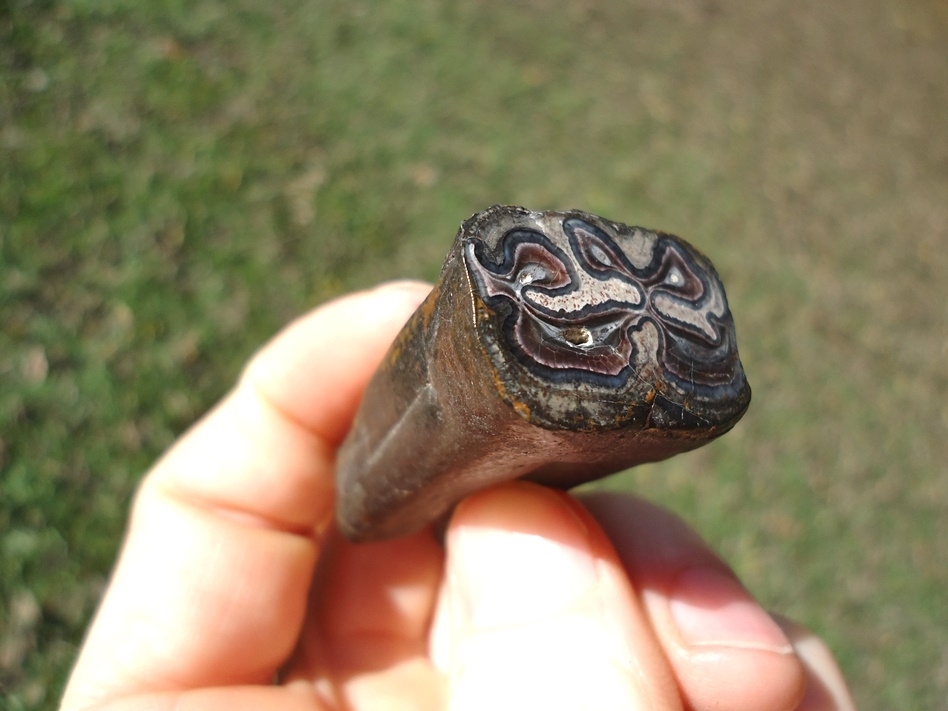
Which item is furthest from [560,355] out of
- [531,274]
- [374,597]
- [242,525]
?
[374,597]

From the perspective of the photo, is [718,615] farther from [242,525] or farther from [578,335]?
[242,525]

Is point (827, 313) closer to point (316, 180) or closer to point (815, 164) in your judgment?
point (815, 164)

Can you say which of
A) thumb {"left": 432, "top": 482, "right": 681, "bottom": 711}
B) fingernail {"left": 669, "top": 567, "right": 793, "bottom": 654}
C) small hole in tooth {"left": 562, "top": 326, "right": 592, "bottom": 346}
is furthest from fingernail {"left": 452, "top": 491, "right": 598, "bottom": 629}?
small hole in tooth {"left": 562, "top": 326, "right": 592, "bottom": 346}

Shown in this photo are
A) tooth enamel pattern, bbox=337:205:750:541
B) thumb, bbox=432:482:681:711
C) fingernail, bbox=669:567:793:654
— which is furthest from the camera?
fingernail, bbox=669:567:793:654

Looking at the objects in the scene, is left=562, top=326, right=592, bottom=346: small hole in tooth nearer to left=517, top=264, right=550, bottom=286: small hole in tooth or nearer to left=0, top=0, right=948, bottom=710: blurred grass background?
left=517, top=264, right=550, bottom=286: small hole in tooth

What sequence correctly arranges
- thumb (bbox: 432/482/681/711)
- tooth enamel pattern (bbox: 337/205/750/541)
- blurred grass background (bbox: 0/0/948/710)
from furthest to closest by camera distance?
blurred grass background (bbox: 0/0/948/710) < thumb (bbox: 432/482/681/711) < tooth enamel pattern (bbox: 337/205/750/541)

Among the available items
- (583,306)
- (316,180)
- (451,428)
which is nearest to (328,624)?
(451,428)

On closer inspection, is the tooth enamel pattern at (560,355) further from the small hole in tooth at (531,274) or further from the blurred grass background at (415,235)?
the blurred grass background at (415,235)
